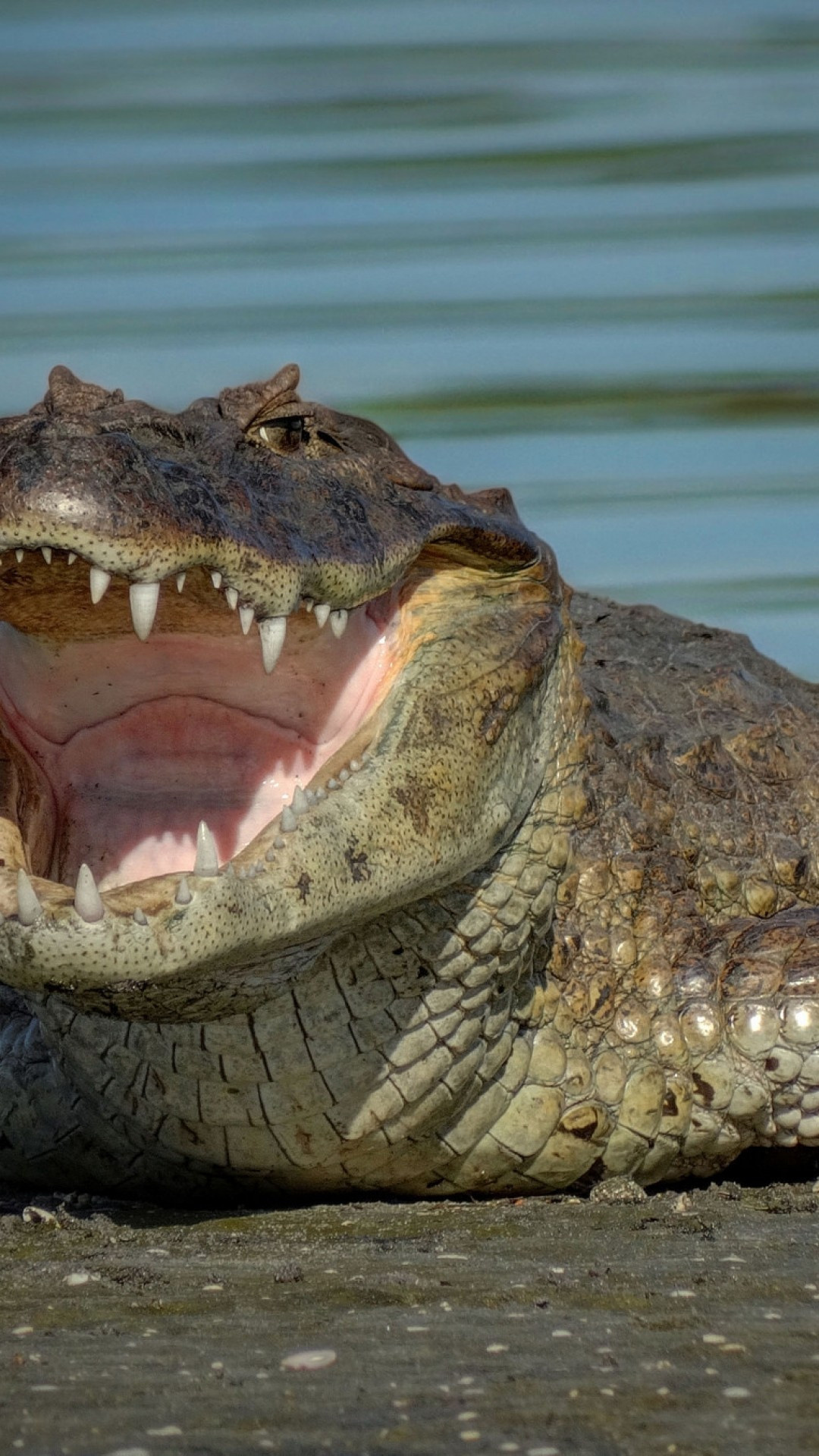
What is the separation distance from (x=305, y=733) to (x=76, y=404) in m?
0.83

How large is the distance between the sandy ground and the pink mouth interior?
0.73 metres

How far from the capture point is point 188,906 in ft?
9.50

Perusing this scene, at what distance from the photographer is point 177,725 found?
12.3ft

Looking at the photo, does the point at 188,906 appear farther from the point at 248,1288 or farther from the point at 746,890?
the point at 746,890

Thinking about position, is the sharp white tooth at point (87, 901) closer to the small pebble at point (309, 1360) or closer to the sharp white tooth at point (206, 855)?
the sharp white tooth at point (206, 855)

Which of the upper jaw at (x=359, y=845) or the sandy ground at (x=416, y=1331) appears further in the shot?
the upper jaw at (x=359, y=845)

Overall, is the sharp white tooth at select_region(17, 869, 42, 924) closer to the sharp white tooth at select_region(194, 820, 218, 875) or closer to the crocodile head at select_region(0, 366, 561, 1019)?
the crocodile head at select_region(0, 366, 561, 1019)

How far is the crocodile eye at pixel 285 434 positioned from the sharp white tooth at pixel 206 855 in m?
0.82

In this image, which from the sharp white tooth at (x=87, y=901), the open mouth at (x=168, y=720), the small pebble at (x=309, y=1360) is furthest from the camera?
the open mouth at (x=168, y=720)

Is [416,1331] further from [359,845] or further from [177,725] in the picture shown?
[177,725]

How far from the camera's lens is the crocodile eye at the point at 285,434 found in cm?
344

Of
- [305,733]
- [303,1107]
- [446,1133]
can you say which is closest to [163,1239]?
[303,1107]

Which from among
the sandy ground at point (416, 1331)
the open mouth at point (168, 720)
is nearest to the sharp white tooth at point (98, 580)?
the open mouth at point (168, 720)

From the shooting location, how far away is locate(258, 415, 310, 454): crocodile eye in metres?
3.44
